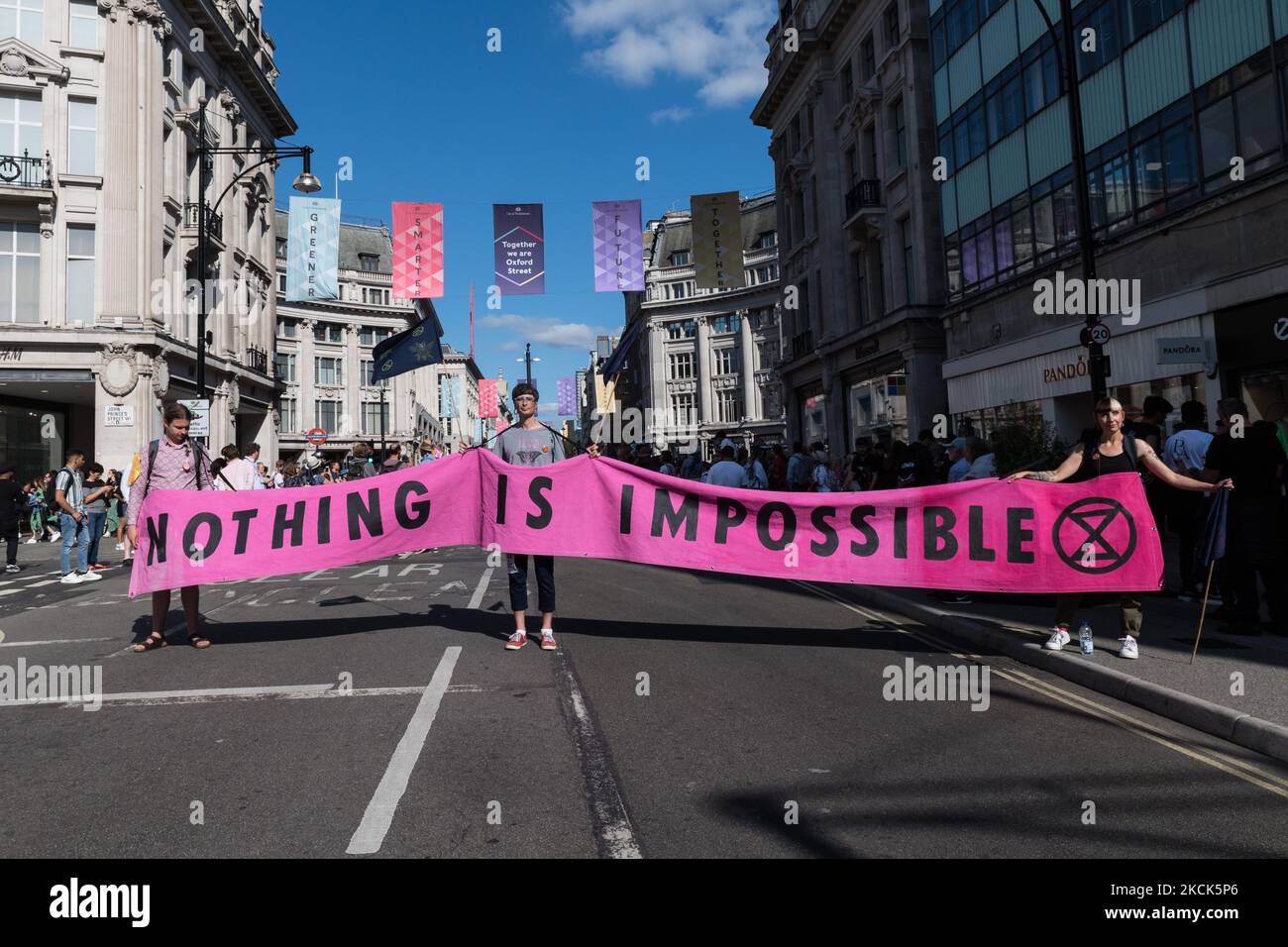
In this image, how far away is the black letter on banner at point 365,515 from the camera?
805 cm

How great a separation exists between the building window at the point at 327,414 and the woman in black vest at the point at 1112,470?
251ft

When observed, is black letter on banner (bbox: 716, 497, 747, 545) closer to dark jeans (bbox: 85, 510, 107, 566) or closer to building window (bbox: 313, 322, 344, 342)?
dark jeans (bbox: 85, 510, 107, 566)

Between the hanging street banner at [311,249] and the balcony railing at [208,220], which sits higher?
the balcony railing at [208,220]

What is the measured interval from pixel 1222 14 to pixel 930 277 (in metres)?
13.1

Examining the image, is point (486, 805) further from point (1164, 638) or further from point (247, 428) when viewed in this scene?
point (247, 428)

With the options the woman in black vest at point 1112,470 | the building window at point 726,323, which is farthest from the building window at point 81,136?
the building window at point 726,323

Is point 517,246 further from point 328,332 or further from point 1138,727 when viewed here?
point 328,332

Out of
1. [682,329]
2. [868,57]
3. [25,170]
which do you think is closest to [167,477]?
[25,170]

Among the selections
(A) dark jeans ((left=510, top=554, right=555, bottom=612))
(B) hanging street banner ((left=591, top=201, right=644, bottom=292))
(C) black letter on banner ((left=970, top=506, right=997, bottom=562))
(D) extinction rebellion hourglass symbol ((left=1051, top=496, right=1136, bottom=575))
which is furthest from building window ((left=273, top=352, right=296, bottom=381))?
(D) extinction rebellion hourglass symbol ((left=1051, top=496, right=1136, bottom=575))

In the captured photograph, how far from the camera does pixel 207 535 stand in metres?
7.76

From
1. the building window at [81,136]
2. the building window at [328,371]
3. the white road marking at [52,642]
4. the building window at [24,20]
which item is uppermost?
the building window at [24,20]

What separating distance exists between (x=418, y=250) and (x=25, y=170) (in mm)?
13614

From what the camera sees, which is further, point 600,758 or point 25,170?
point 25,170

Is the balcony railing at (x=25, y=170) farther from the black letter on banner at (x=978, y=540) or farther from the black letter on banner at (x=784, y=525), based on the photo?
the black letter on banner at (x=978, y=540)
